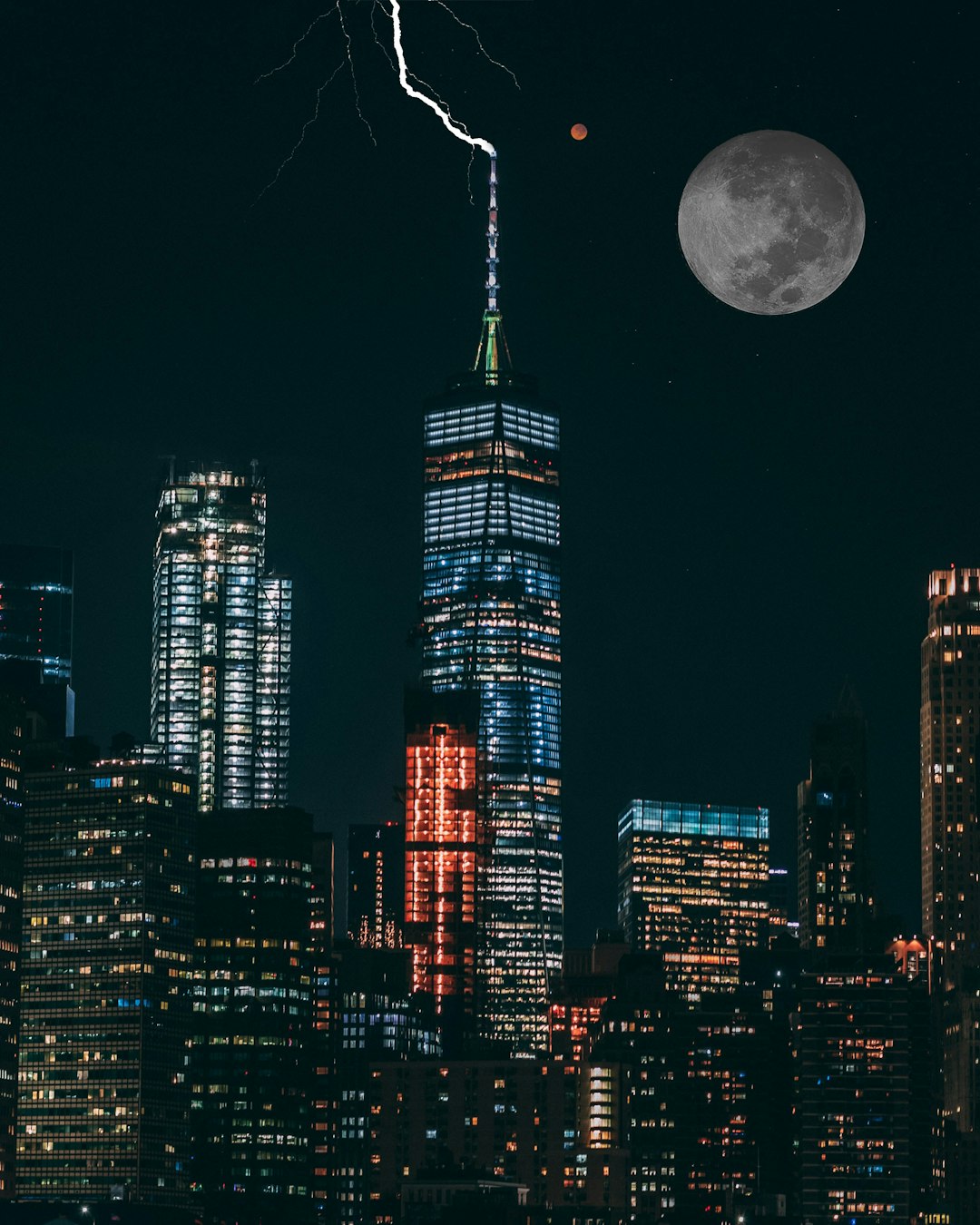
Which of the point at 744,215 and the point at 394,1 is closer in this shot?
the point at 394,1

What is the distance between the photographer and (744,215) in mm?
101188

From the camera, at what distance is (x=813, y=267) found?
105 meters

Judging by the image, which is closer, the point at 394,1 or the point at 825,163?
the point at 394,1

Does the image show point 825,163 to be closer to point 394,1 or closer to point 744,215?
point 744,215

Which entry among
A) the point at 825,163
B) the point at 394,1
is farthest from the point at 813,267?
the point at 394,1

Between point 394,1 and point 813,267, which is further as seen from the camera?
point 813,267

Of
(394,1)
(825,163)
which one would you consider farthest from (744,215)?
(394,1)

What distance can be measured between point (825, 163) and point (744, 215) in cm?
423

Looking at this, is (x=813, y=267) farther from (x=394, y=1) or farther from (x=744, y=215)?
(x=394, y=1)

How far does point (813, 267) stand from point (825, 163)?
3900 mm

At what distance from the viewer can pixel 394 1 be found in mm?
89062

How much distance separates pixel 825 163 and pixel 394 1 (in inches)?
803

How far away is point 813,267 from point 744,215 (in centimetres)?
519
